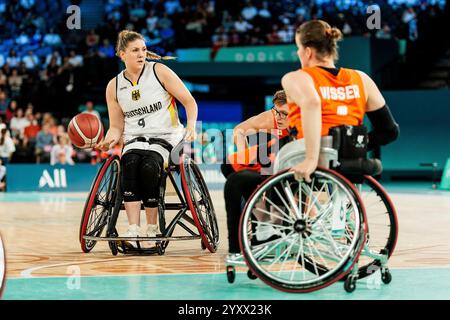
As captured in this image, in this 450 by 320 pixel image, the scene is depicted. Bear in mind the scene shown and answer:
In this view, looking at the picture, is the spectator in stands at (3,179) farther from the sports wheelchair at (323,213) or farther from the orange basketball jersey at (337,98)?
the orange basketball jersey at (337,98)

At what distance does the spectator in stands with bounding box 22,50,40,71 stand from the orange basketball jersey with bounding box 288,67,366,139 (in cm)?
1824

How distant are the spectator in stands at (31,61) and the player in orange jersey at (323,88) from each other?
1817cm

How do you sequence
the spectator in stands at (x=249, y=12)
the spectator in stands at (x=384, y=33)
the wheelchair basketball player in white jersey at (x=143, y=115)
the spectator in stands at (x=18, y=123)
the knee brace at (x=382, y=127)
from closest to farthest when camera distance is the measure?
1. the knee brace at (x=382, y=127)
2. the wheelchair basketball player in white jersey at (x=143, y=115)
3. the spectator in stands at (x=18, y=123)
4. the spectator in stands at (x=384, y=33)
5. the spectator in stands at (x=249, y=12)

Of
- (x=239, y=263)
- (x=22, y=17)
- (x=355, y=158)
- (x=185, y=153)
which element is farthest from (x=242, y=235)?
(x=22, y=17)

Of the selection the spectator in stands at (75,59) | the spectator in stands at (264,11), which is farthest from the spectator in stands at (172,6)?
the spectator in stands at (75,59)

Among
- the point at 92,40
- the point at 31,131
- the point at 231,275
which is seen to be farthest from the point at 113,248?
the point at 92,40

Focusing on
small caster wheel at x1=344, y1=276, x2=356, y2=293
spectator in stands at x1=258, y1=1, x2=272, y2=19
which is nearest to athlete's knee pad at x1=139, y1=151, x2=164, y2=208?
small caster wheel at x1=344, y1=276, x2=356, y2=293

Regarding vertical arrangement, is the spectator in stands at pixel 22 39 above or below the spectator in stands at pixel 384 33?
below

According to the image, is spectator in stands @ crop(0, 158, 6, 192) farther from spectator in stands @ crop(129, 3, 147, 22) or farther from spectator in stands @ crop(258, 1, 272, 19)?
spectator in stands @ crop(258, 1, 272, 19)

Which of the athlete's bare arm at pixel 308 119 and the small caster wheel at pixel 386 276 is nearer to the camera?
the athlete's bare arm at pixel 308 119

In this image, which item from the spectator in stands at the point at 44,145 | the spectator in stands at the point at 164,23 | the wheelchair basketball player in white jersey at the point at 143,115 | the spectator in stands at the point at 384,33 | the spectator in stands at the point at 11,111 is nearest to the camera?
the wheelchair basketball player in white jersey at the point at 143,115

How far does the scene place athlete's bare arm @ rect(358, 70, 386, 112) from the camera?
4.70 metres

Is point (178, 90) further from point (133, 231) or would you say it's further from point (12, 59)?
point (12, 59)

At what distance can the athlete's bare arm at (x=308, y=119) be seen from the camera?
4.28 m
